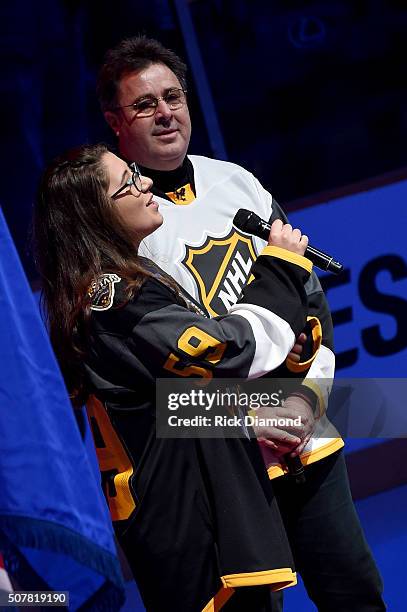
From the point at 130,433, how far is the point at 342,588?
615 mm

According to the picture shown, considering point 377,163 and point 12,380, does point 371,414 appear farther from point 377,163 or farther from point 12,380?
point 12,380

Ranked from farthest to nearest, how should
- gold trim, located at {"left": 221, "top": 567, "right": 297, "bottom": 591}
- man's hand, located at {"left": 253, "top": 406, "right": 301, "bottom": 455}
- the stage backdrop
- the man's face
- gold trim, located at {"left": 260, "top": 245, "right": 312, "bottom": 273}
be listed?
the stage backdrop
the man's face
man's hand, located at {"left": 253, "top": 406, "right": 301, "bottom": 455}
gold trim, located at {"left": 260, "top": 245, "right": 312, "bottom": 273}
gold trim, located at {"left": 221, "top": 567, "right": 297, "bottom": 591}

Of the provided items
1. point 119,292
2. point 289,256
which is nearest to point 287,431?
point 289,256

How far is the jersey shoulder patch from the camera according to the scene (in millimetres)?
2166

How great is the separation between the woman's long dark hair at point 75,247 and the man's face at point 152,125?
23 centimetres

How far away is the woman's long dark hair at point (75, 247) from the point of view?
2.21 m

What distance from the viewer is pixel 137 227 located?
228 cm

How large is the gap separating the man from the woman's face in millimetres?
184

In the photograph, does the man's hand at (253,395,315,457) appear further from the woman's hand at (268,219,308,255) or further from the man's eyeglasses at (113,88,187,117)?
the man's eyeglasses at (113,88,187,117)

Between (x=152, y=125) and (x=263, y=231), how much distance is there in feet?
1.22

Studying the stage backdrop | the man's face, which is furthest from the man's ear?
the stage backdrop

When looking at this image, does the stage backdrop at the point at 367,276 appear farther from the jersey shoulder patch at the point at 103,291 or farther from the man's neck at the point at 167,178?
the jersey shoulder patch at the point at 103,291

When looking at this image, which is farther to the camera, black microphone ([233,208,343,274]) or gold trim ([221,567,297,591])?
black microphone ([233,208,343,274])

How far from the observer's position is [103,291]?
2180 millimetres
